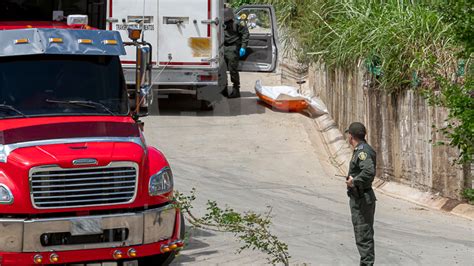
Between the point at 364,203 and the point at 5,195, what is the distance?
3504 mm

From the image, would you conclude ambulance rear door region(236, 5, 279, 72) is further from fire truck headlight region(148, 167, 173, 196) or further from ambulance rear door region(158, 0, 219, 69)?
fire truck headlight region(148, 167, 173, 196)

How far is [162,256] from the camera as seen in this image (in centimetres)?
970

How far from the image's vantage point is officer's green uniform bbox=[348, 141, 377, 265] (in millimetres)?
9555

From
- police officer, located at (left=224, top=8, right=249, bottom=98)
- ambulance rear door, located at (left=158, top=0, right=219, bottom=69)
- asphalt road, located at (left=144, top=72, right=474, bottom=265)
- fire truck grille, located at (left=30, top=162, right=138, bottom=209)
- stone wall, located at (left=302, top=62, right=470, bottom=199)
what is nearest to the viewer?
fire truck grille, located at (left=30, top=162, right=138, bottom=209)

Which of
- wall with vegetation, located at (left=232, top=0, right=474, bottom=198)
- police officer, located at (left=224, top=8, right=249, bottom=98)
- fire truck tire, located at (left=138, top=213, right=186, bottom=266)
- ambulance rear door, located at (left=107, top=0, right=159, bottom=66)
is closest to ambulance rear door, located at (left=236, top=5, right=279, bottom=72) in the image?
police officer, located at (left=224, top=8, right=249, bottom=98)

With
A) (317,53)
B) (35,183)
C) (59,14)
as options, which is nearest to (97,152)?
(35,183)

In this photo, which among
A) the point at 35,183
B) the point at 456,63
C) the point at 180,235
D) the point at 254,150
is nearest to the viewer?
the point at 35,183

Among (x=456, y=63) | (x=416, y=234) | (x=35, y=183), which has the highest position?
(x=456, y=63)

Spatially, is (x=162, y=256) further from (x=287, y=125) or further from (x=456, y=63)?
(x=287, y=125)

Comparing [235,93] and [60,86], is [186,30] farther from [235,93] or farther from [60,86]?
[60,86]

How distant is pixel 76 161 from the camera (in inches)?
346

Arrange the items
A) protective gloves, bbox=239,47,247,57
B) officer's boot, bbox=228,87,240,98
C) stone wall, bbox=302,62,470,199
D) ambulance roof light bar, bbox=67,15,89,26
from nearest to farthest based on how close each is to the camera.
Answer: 1. ambulance roof light bar, bbox=67,15,89,26
2. stone wall, bbox=302,62,470,199
3. protective gloves, bbox=239,47,247,57
4. officer's boot, bbox=228,87,240,98

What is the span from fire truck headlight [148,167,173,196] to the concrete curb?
18.9 feet

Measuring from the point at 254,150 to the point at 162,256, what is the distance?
8.90 metres
